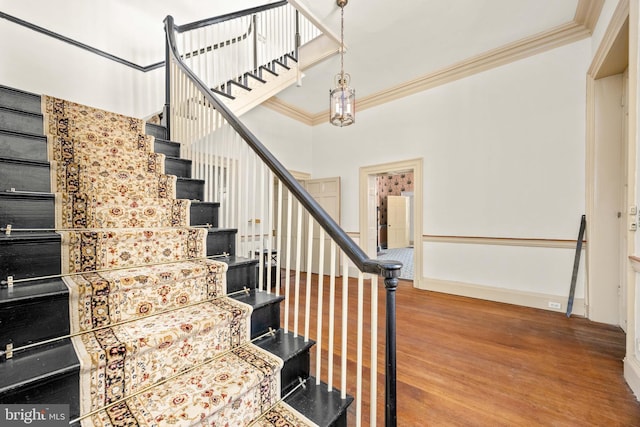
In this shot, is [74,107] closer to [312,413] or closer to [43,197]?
[43,197]

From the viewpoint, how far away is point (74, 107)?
6.79 feet

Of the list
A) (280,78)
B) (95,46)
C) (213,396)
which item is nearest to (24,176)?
(213,396)

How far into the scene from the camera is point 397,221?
9.35 meters

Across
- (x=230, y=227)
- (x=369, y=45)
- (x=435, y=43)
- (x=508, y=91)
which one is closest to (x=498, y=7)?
(x=435, y=43)

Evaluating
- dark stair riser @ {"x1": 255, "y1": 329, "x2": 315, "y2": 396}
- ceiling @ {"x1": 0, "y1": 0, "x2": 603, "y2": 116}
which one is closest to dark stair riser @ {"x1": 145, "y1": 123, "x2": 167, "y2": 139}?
ceiling @ {"x1": 0, "y1": 0, "x2": 603, "y2": 116}

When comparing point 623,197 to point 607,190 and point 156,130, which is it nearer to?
point 607,190

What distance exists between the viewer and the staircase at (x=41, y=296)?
87 cm

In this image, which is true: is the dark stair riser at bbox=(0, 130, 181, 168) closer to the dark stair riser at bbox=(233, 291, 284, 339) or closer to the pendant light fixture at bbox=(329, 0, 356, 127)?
the dark stair riser at bbox=(233, 291, 284, 339)

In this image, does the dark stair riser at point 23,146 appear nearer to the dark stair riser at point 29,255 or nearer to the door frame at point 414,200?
the dark stair riser at point 29,255

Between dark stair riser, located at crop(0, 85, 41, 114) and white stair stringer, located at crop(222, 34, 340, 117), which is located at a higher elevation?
white stair stringer, located at crop(222, 34, 340, 117)

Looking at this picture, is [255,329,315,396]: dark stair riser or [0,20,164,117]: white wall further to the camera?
[0,20,164,117]: white wall

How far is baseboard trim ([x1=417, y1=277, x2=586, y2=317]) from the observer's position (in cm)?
290

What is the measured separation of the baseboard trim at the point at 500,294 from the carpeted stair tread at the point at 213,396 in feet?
10.5
